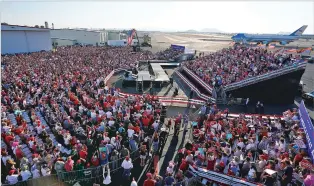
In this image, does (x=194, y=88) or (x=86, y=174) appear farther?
(x=194, y=88)

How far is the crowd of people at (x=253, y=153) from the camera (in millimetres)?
9055

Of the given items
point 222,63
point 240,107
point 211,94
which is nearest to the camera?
point 240,107

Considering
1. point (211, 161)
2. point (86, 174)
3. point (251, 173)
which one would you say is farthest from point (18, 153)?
point (251, 173)

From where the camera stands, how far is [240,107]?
21562 millimetres

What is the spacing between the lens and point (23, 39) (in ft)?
168

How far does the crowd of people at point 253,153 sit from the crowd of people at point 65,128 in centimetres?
273

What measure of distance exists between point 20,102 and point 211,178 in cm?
1589

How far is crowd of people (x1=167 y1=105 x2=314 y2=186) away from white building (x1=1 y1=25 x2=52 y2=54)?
4983 centimetres

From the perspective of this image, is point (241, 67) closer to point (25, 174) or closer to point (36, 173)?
point (36, 173)

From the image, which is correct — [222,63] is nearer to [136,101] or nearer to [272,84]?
[272,84]

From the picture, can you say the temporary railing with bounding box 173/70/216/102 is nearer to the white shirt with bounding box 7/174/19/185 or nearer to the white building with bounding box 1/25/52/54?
the white shirt with bounding box 7/174/19/185

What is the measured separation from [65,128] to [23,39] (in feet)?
151

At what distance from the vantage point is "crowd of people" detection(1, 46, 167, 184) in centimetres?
1023

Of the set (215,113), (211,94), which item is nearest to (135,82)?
(211,94)
